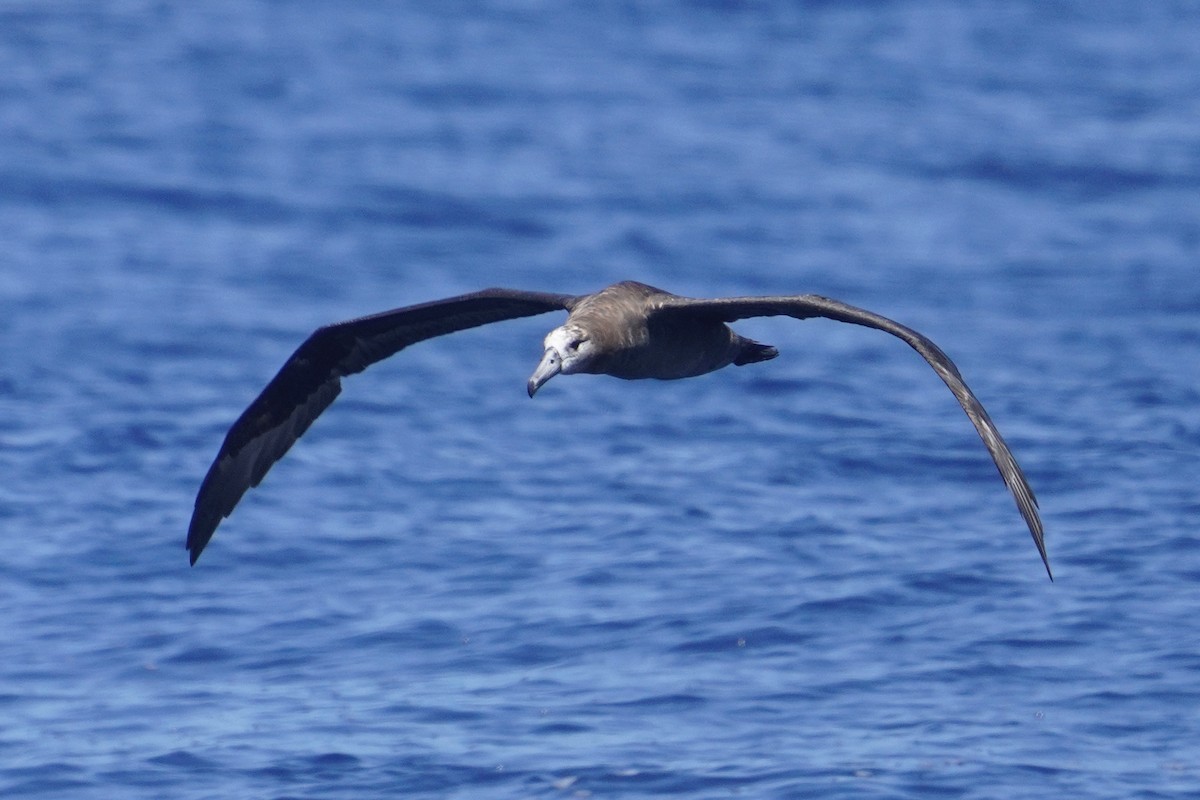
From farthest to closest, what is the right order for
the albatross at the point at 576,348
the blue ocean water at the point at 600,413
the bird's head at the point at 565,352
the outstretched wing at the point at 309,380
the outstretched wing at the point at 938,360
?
the blue ocean water at the point at 600,413, the outstretched wing at the point at 309,380, the bird's head at the point at 565,352, the albatross at the point at 576,348, the outstretched wing at the point at 938,360

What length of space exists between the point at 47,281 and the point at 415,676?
10.6 metres

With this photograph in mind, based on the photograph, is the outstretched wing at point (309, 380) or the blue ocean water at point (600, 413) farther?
the blue ocean water at point (600, 413)

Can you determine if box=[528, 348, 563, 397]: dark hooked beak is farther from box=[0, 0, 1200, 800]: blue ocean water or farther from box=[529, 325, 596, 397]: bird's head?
box=[0, 0, 1200, 800]: blue ocean water

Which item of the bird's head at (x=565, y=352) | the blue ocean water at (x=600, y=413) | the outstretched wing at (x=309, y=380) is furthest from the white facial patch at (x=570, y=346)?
the blue ocean water at (x=600, y=413)

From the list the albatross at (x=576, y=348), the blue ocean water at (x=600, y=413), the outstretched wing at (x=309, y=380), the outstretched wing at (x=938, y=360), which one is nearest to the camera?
the outstretched wing at (x=938, y=360)

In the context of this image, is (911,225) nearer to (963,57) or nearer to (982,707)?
(963,57)

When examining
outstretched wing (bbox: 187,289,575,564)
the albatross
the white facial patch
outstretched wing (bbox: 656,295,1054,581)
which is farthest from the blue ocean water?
the white facial patch

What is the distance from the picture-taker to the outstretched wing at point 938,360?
9.01 metres

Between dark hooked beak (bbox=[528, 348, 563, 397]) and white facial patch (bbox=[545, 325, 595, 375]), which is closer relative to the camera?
dark hooked beak (bbox=[528, 348, 563, 397])

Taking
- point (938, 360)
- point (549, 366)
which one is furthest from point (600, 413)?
point (938, 360)

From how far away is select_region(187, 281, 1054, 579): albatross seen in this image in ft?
30.4

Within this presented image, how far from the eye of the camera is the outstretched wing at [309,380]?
1093 centimetres

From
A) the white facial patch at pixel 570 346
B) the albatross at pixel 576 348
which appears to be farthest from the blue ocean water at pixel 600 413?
the white facial patch at pixel 570 346

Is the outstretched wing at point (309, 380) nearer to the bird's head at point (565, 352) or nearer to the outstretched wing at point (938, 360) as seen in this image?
the bird's head at point (565, 352)
